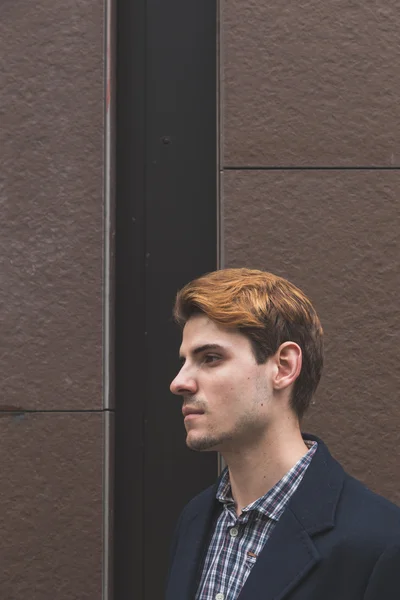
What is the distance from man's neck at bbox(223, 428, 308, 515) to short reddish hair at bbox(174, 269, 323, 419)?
13cm

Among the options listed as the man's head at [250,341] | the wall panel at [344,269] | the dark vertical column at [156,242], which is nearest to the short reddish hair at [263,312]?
the man's head at [250,341]

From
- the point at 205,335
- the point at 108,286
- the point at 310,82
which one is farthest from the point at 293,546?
the point at 310,82

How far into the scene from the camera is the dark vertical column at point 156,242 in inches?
188

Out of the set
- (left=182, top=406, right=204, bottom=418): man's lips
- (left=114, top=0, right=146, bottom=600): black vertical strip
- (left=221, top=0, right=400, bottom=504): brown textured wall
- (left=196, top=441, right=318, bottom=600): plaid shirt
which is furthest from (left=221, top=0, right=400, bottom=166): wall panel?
(left=196, top=441, right=318, bottom=600): plaid shirt

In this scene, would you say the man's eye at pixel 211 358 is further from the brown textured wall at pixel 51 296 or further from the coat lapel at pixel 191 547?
the brown textured wall at pixel 51 296

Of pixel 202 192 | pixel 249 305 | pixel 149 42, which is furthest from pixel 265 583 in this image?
pixel 149 42

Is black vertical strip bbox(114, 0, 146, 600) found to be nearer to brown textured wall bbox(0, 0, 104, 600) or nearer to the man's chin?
brown textured wall bbox(0, 0, 104, 600)

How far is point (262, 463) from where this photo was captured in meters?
3.01

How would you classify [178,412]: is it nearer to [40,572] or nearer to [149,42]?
[40,572]

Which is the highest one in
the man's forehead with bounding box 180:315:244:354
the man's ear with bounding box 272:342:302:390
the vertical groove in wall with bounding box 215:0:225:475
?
the vertical groove in wall with bounding box 215:0:225:475

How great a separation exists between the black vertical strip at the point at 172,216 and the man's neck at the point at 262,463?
1.72 metres

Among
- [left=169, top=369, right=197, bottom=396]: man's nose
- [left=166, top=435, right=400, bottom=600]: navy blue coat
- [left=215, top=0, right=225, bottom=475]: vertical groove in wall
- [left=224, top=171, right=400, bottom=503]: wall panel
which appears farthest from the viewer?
[left=215, top=0, right=225, bottom=475]: vertical groove in wall

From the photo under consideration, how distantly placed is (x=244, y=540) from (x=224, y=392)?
0.43 metres

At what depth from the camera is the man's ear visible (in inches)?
121
